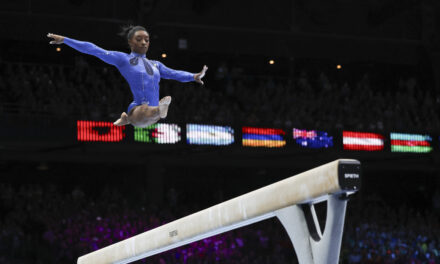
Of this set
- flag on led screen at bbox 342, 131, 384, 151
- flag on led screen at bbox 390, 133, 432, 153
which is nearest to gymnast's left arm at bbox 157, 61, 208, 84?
flag on led screen at bbox 342, 131, 384, 151

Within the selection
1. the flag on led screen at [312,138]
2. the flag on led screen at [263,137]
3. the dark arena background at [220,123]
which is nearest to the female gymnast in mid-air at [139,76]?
the dark arena background at [220,123]

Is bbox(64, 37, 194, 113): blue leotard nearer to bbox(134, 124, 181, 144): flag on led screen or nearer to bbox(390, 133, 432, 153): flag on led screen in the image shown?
bbox(134, 124, 181, 144): flag on led screen

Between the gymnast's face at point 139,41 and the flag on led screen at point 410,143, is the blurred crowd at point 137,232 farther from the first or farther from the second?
the gymnast's face at point 139,41

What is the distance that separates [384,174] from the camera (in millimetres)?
22312

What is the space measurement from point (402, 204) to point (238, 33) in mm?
7785

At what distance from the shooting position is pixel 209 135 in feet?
51.4

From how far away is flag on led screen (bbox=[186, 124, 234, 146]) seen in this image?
15461 millimetres

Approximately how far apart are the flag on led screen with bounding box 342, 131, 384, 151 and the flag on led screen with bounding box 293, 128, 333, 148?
51 centimetres

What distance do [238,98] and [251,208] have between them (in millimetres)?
13373

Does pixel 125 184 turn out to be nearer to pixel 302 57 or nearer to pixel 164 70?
pixel 302 57

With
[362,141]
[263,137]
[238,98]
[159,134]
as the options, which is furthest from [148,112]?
[238,98]

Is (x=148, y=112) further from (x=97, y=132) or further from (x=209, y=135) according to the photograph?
(x=209, y=135)

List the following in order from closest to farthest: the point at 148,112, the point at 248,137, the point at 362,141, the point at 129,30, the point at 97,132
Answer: the point at 148,112 < the point at 129,30 < the point at 97,132 < the point at 248,137 < the point at 362,141

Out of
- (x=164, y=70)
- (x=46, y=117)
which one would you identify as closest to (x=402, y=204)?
(x=46, y=117)
